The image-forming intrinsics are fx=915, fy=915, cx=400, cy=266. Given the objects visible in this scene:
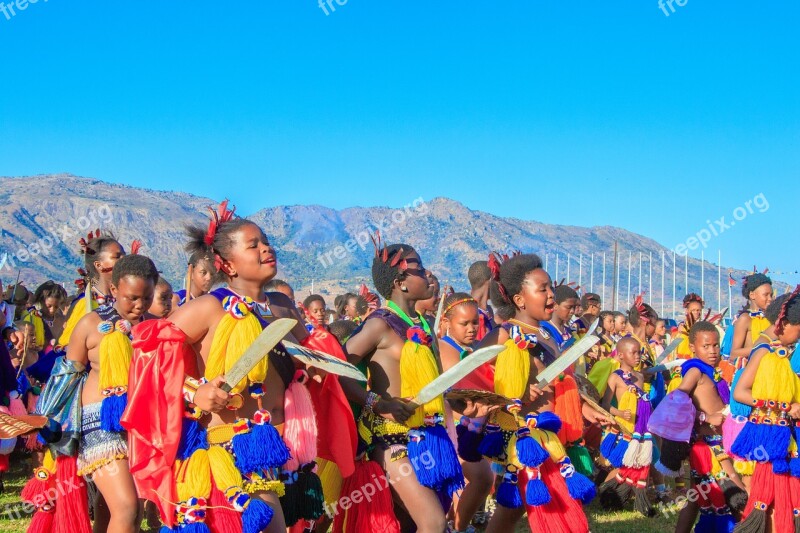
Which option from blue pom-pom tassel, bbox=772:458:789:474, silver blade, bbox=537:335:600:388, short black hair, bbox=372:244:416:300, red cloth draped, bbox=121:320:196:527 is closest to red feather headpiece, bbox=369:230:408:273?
short black hair, bbox=372:244:416:300

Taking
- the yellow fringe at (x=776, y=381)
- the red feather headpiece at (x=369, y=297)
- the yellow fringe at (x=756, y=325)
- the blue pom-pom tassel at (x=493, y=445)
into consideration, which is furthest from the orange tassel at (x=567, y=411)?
the red feather headpiece at (x=369, y=297)

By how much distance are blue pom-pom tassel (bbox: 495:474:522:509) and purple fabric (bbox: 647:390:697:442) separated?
245cm

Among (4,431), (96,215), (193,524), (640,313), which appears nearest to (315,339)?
(193,524)

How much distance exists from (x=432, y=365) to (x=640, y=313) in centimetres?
795

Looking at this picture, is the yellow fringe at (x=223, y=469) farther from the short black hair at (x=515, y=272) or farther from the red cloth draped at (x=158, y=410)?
the short black hair at (x=515, y=272)

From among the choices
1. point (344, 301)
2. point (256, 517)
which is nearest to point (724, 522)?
point (256, 517)

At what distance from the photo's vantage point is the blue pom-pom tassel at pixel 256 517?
4512 mm

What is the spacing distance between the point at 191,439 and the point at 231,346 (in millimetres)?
530

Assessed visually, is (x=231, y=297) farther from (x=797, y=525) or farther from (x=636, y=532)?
(x=636, y=532)

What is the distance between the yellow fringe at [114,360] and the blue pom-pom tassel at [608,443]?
5.22 meters

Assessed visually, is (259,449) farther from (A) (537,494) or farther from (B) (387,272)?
(A) (537,494)

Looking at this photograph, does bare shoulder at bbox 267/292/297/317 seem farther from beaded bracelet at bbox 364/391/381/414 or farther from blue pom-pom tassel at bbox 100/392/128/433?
blue pom-pom tassel at bbox 100/392/128/433

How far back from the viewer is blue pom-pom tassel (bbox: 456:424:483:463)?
6.51 meters

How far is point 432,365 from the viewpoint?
19.3 feet
